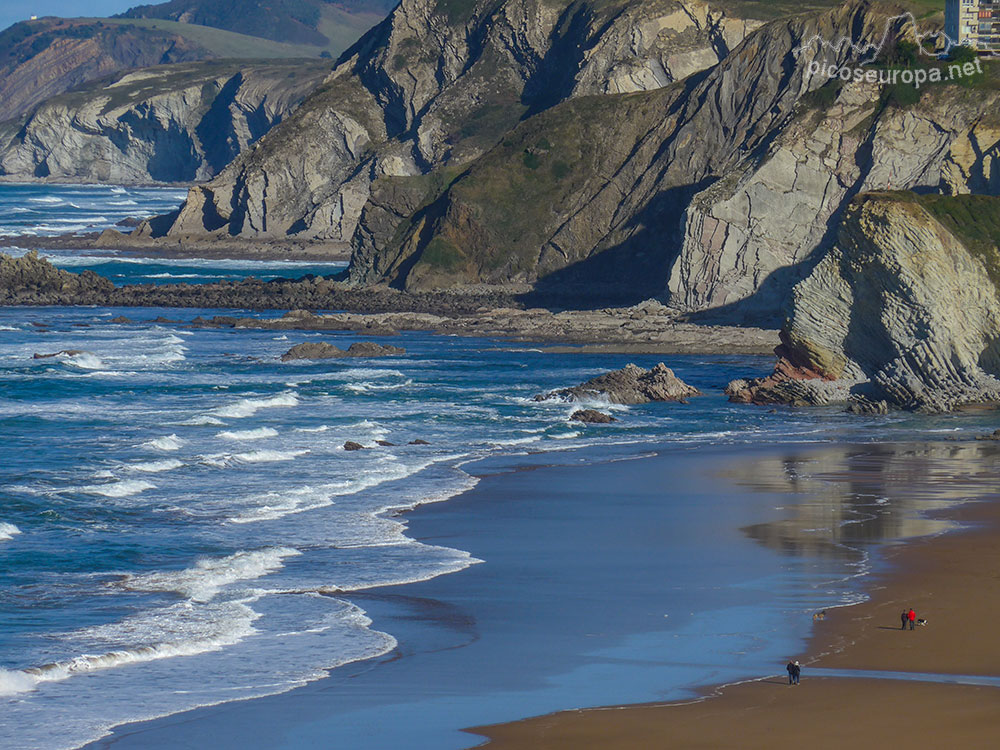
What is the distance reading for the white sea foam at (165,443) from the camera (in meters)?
39.2

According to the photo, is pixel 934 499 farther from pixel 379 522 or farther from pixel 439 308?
pixel 439 308

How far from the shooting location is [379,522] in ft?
97.5

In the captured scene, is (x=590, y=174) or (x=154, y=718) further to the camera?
(x=590, y=174)

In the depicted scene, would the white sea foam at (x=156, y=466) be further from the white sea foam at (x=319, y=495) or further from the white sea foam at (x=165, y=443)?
the white sea foam at (x=319, y=495)

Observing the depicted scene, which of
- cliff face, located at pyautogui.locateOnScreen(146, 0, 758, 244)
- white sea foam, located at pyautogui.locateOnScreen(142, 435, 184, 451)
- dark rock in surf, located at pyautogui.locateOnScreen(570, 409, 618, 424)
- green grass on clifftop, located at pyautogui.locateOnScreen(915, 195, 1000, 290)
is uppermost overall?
cliff face, located at pyautogui.locateOnScreen(146, 0, 758, 244)

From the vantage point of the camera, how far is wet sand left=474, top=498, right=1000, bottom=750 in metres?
15.5

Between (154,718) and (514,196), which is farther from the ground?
(514,196)

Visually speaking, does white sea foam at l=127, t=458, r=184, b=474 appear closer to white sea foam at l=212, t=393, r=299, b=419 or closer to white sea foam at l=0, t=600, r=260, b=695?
white sea foam at l=212, t=393, r=299, b=419

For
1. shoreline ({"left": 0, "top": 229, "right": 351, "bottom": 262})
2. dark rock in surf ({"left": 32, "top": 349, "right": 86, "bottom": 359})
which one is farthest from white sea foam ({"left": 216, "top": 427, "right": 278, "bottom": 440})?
shoreline ({"left": 0, "top": 229, "right": 351, "bottom": 262})

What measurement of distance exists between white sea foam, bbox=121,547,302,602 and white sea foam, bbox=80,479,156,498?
24.8 ft

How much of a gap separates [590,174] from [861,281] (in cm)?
4517

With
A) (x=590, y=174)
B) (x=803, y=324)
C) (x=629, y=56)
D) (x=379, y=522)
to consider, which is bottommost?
(x=379, y=522)

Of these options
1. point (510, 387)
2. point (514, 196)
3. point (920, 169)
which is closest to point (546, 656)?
point (510, 387)

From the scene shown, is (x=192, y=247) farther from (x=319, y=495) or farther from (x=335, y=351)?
(x=319, y=495)
